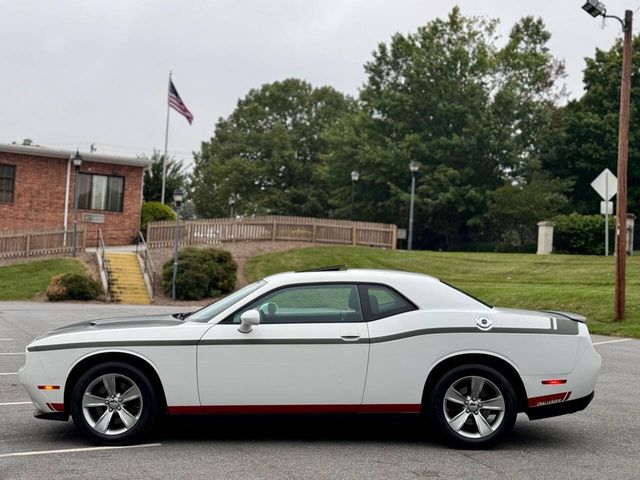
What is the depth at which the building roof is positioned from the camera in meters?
37.3

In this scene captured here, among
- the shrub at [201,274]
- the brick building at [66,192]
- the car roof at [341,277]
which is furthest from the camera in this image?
the brick building at [66,192]

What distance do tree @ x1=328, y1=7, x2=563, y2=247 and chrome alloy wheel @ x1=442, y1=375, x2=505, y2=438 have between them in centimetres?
4271

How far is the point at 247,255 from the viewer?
36.5m

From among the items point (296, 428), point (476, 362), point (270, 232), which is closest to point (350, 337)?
point (476, 362)

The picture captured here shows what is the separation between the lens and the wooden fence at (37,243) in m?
33.0

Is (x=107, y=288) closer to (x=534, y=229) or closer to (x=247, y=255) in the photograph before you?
(x=247, y=255)

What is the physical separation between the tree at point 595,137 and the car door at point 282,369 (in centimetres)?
4687

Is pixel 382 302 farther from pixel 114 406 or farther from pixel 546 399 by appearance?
pixel 114 406

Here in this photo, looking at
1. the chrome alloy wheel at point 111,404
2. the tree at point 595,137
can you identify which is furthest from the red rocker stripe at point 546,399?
the tree at point 595,137

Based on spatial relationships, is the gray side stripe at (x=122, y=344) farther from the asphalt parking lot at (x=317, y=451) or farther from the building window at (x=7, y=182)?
the building window at (x=7, y=182)

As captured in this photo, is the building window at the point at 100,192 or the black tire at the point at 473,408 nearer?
the black tire at the point at 473,408

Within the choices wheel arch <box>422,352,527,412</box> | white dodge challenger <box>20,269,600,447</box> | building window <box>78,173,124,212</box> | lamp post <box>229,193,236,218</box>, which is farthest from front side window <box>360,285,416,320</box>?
lamp post <box>229,193,236,218</box>

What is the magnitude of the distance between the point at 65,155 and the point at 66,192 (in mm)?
1773

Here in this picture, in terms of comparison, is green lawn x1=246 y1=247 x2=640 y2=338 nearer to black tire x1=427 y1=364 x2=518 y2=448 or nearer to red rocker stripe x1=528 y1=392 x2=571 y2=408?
red rocker stripe x1=528 y1=392 x2=571 y2=408
